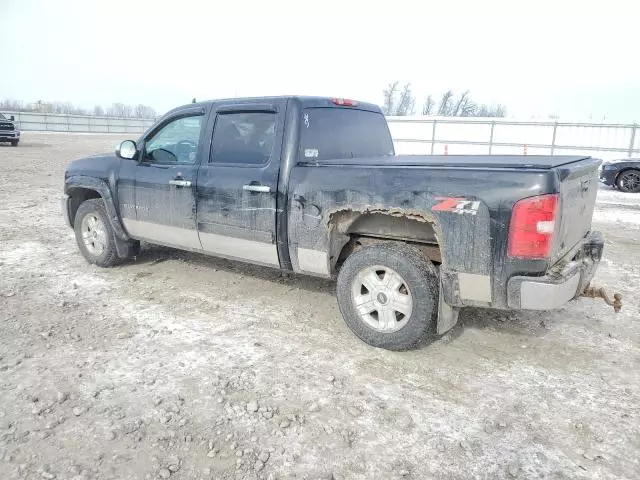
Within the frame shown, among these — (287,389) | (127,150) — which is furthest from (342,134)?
(287,389)

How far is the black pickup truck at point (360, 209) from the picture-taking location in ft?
10.7

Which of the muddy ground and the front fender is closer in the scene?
the muddy ground

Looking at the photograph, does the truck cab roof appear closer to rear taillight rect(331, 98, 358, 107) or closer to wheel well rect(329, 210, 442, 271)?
rear taillight rect(331, 98, 358, 107)

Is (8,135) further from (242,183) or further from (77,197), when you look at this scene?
(242,183)

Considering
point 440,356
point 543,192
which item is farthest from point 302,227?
point 543,192

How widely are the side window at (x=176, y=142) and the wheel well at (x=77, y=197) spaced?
1225 mm

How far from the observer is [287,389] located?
10.9 feet

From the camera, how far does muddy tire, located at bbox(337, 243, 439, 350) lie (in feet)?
12.0

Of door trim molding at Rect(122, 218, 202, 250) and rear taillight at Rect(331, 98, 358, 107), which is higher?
rear taillight at Rect(331, 98, 358, 107)

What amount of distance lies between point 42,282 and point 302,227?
3.08m

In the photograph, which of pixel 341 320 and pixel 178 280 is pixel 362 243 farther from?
pixel 178 280

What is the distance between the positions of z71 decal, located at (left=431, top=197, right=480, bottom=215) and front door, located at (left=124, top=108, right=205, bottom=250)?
8.05 ft

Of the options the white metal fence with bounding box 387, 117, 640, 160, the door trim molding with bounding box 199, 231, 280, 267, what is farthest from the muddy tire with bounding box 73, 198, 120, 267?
the white metal fence with bounding box 387, 117, 640, 160

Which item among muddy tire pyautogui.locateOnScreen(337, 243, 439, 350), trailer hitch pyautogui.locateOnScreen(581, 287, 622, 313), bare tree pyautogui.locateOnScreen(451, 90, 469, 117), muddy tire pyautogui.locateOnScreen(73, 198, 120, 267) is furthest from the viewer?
bare tree pyautogui.locateOnScreen(451, 90, 469, 117)
